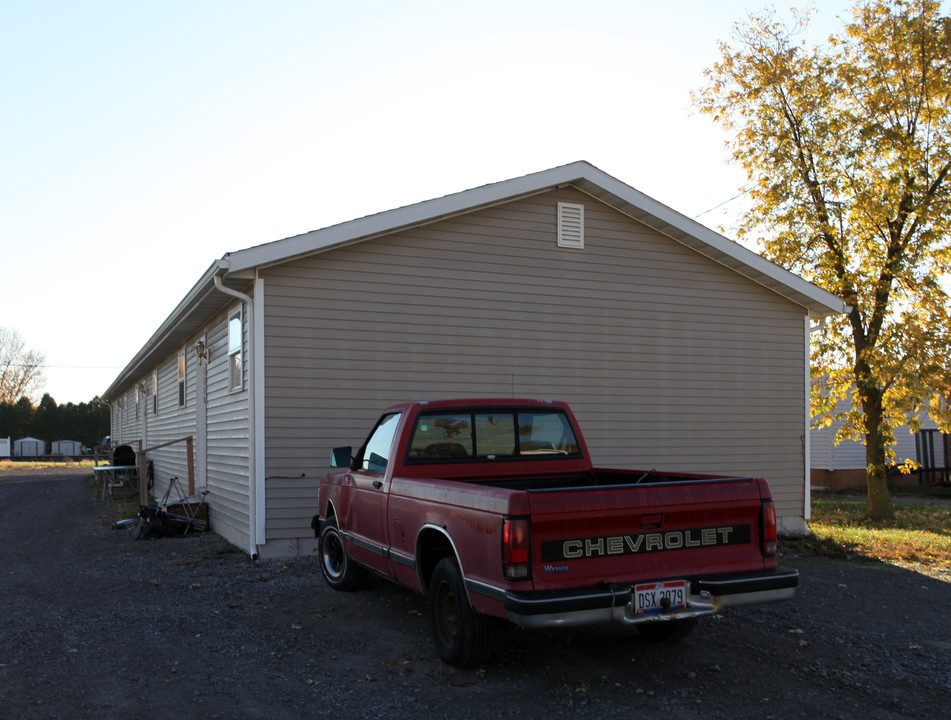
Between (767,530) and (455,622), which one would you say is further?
(455,622)

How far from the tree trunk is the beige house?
4.19 m

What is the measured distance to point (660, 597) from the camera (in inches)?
182

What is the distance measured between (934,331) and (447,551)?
518 inches

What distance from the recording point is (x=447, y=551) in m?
5.42

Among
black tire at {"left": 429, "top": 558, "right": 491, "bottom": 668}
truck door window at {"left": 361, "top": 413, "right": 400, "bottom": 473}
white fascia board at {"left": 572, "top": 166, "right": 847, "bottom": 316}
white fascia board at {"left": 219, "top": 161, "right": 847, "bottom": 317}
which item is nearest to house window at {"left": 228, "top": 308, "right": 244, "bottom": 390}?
white fascia board at {"left": 219, "top": 161, "right": 847, "bottom": 317}

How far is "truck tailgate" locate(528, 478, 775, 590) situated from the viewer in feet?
14.8

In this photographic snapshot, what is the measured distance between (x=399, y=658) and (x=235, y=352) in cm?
616

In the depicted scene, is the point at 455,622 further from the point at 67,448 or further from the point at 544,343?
the point at 67,448

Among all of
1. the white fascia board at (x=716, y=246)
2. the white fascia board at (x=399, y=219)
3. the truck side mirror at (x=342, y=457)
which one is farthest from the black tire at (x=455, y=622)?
the white fascia board at (x=716, y=246)

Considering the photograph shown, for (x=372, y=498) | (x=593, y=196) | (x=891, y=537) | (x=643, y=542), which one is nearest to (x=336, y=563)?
(x=372, y=498)

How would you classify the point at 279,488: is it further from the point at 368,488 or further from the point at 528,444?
the point at 528,444

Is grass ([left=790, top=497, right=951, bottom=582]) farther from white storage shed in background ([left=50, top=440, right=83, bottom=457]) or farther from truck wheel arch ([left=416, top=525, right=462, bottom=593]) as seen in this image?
white storage shed in background ([left=50, top=440, right=83, bottom=457])

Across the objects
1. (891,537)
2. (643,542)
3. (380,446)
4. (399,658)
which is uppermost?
(380,446)

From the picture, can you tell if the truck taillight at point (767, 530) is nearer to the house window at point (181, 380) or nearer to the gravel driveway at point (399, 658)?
the gravel driveway at point (399, 658)
